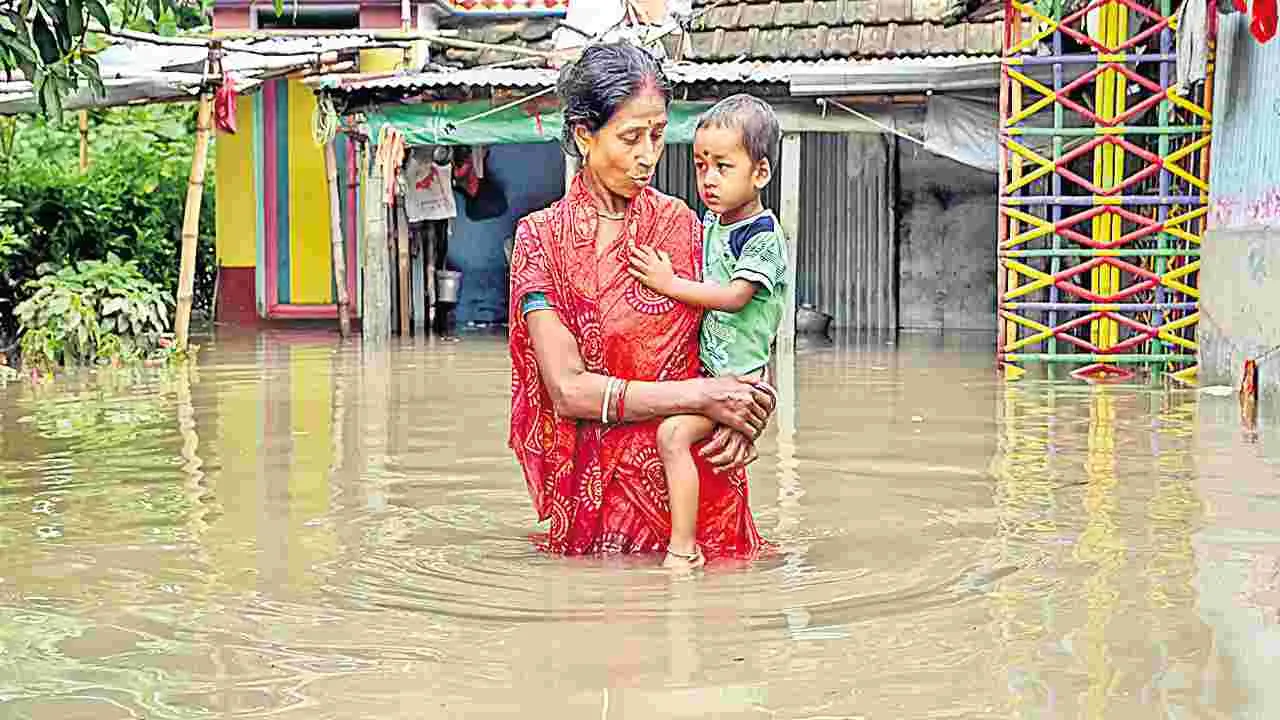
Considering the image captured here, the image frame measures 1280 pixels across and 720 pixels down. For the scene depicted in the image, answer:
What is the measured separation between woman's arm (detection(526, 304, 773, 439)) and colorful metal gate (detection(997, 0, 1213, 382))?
27.6 feet

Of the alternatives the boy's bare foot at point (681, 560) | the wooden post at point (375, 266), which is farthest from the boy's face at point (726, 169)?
the wooden post at point (375, 266)

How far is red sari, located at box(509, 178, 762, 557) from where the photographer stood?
15.4ft

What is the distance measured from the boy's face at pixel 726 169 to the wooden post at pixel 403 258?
43.5 feet

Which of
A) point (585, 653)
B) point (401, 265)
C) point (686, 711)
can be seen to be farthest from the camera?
point (401, 265)

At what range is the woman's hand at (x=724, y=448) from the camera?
185 inches

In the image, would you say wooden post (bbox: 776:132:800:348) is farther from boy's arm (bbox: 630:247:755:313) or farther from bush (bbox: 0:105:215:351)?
boy's arm (bbox: 630:247:755:313)

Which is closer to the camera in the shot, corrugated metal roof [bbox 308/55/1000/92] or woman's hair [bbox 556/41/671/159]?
woman's hair [bbox 556/41/671/159]

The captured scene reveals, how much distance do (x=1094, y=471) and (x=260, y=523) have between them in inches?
138

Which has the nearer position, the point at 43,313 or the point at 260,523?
the point at 260,523

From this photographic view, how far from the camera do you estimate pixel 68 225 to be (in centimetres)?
1542

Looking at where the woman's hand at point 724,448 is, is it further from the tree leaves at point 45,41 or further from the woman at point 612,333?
the tree leaves at point 45,41

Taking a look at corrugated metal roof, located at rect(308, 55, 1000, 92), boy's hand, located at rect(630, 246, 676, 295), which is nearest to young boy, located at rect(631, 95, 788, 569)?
boy's hand, located at rect(630, 246, 676, 295)

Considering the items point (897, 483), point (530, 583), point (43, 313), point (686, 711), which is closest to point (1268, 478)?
point (897, 483)

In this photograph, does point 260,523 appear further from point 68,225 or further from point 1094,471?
point 68,225
